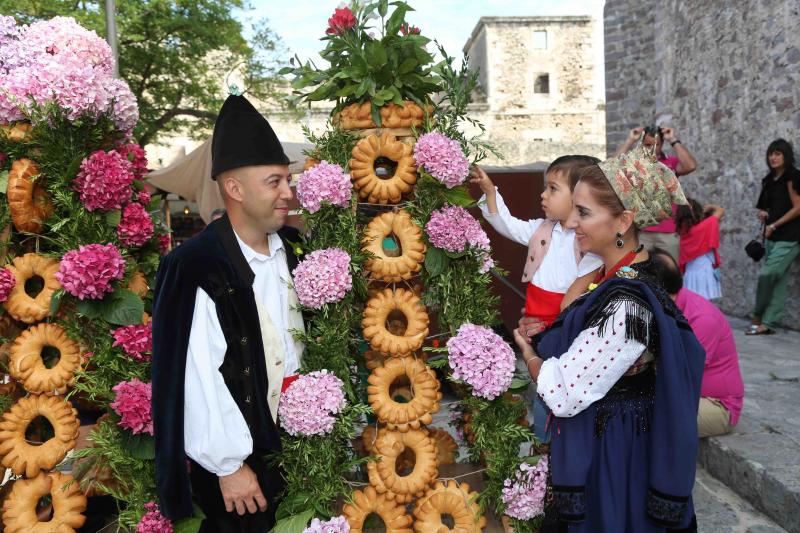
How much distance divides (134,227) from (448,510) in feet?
6.04

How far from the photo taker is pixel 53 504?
2771 millimetres

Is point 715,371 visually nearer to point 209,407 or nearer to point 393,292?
point 393,292

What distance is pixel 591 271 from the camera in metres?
2.76

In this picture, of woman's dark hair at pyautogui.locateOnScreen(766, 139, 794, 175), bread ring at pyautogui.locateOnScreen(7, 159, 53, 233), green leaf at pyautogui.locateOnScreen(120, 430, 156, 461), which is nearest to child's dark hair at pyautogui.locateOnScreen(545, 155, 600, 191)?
green leaf at pyautogui.locateOnScreen(120, 430, 156, 461)

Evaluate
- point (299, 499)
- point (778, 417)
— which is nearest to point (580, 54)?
point (778, 417)

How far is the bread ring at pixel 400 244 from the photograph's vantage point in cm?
258

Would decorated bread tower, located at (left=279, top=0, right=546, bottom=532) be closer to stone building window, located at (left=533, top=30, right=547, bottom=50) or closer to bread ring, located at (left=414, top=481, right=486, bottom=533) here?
bread ring, located at (left=414, top=481, right=486, bottom=533)

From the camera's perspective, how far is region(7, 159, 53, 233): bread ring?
266 cm

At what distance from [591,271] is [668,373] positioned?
0.81 metres

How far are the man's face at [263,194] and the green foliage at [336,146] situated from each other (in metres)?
0.18

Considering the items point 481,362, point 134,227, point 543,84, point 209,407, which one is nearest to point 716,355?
point 481,362

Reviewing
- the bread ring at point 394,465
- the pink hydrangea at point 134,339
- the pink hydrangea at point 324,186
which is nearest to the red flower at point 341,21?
the pink hydrangea at point 324,186

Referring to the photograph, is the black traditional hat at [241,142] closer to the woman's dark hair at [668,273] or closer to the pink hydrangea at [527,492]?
the pink hydrangea at [527,492]

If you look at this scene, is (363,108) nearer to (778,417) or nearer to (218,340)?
(218,340)
